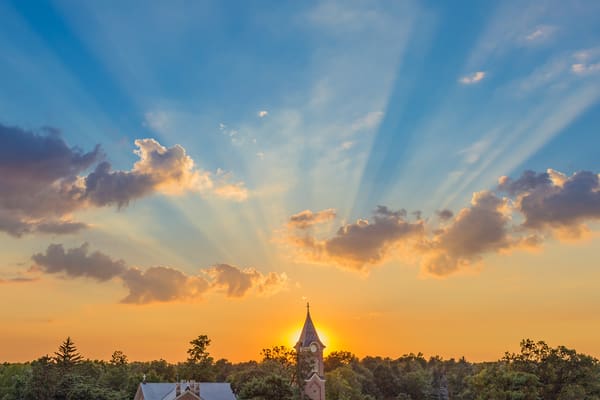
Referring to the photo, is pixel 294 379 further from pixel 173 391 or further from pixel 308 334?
pixel 173 391

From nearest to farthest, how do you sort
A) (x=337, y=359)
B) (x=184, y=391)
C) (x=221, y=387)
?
(x=184, y=391)
(x=221, y=387)
(x=337, y=359)

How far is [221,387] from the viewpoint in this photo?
274ft

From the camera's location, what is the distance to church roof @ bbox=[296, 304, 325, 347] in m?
86.1

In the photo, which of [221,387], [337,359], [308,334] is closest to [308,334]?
[308,334]

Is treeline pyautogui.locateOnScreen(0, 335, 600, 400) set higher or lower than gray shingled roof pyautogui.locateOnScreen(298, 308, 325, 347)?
lower

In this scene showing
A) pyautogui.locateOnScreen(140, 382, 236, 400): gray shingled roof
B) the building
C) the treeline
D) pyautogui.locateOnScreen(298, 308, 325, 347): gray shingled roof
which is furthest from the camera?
pyautogui.locateOnScreen(298, 308, 325, 347): gray shingled roof

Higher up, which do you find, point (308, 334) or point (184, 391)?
point (308, 334)

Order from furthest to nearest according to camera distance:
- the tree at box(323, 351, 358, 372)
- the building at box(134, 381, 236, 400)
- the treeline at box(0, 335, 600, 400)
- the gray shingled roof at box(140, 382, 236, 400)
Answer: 1. the tree at box(323, 351, 358, 372)
2. the gray shingled roof at box(140, 382, 236, 400)
3. the building at box(134, 381, 236, 400)
4. the treeline at box(0, 335, 600, 400)

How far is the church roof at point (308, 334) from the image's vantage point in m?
86.1

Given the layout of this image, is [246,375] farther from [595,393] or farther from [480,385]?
[595,393]

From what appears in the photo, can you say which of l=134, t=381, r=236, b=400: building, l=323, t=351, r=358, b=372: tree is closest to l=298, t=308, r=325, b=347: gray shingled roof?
l=134, t=381, r=236, b=400: building

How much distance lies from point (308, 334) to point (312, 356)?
3.80m

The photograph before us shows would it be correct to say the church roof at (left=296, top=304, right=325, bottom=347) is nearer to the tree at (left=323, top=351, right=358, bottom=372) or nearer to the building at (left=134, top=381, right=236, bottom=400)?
the building at (left=134, top=381, right=236, bottom=400)

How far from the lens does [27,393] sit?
253 feet
